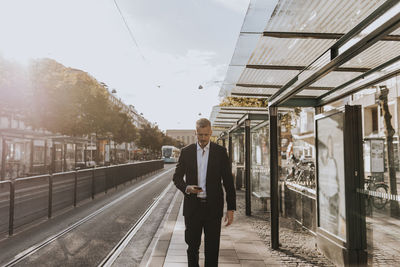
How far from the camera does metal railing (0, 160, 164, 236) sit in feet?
21.9

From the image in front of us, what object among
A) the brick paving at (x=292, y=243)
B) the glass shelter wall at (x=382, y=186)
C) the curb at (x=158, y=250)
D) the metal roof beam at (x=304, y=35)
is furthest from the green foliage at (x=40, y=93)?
the glass shelter wall at (x=382, y=186)

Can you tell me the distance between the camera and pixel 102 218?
860 centimetres

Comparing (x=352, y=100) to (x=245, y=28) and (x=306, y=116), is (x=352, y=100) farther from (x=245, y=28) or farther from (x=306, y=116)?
(x=306, y=116)

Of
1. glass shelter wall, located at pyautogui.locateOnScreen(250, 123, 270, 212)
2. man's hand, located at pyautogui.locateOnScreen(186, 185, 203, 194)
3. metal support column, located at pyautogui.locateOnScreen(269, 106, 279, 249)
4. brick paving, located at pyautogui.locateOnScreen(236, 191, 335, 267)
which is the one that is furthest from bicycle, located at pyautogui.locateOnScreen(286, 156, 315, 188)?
man's hand, located at pyautogui.locateOnScreen(186, 185, 203, 194)

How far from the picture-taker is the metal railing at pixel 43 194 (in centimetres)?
667

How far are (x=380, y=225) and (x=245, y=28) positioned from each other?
2.77 m

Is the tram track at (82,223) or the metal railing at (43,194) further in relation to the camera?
the metal railing at (43,194)

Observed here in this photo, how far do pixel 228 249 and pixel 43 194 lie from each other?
5070mm

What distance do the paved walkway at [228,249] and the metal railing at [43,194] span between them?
3.08 meters

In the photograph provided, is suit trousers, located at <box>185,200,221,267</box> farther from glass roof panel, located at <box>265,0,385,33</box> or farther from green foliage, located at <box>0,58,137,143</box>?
green foliage, located at <box>0,58,137,143</box>

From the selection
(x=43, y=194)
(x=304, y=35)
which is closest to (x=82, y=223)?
(x=43, y=194)

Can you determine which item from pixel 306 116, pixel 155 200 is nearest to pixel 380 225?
pixel 155 200

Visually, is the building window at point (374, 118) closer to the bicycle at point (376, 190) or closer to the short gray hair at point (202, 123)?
the bicycle at point (376, 190)

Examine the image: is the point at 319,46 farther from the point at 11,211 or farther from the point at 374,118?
the point at 11,211
